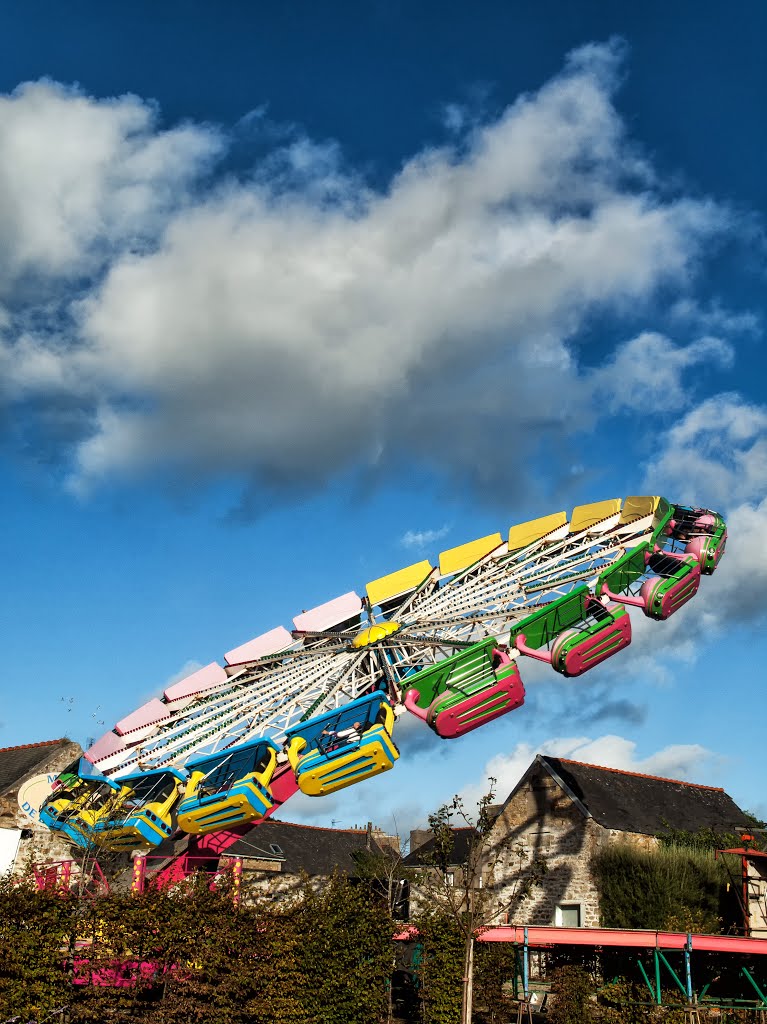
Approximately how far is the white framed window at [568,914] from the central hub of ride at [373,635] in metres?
12.2

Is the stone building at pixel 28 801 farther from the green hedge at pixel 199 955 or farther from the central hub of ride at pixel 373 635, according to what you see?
the central hub of ride at pixel 373 635

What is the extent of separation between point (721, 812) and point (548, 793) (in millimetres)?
7651

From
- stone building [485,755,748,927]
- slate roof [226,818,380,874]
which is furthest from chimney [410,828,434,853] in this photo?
stone building [485,755,748,927]

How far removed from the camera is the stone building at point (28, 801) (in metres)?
17.3

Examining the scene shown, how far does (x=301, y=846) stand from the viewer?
35.1m

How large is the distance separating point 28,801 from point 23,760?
5.35 m

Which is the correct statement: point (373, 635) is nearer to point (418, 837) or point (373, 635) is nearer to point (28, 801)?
point (28, 801)

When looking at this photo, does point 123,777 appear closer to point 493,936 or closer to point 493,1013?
point 493,936

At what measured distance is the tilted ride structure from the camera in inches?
628

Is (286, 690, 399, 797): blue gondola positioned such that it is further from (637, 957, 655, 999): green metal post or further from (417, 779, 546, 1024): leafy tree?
(637, 957, 655, 999): green metal post

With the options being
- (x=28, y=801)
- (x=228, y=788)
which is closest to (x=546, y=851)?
(x=228, y=788)

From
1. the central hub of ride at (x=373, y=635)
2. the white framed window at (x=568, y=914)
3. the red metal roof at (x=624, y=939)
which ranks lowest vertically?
the red metal roof at (x=624, y=939)

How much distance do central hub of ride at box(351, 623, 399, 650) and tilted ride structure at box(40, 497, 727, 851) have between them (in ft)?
0.12

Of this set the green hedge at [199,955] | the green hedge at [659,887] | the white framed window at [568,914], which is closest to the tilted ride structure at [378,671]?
the green hedge at [199,955]
